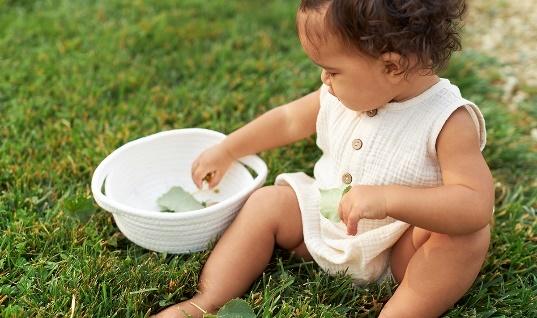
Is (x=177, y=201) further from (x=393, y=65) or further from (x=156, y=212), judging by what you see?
(x=393, y=65)

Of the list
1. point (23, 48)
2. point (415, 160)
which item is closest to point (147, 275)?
point (415, 160)

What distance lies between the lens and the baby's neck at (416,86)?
1.77 m

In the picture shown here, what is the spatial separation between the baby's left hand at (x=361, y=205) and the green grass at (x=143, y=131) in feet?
0.92

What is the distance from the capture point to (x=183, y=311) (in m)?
1.83

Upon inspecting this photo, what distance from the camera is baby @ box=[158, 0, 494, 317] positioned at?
1618mm

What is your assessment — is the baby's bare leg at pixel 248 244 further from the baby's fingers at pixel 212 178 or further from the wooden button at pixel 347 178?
the baby's fingers at pixel 212 178

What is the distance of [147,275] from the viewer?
6.28 feet

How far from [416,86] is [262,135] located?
59 cm

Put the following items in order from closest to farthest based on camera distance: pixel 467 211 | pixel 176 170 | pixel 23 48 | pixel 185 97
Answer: pixel 467 211
pixel 176 170
pixel 185 97
pixel 23 48

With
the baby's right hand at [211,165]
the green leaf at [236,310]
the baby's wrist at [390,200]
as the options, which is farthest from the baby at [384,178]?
the baby's right hand at [211,165]

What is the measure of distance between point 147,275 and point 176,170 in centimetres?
56

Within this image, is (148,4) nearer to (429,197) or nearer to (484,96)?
(484,96)

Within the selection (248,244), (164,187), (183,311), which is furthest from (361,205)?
(164,187)

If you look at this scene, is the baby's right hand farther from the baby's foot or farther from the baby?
the baby's foot
